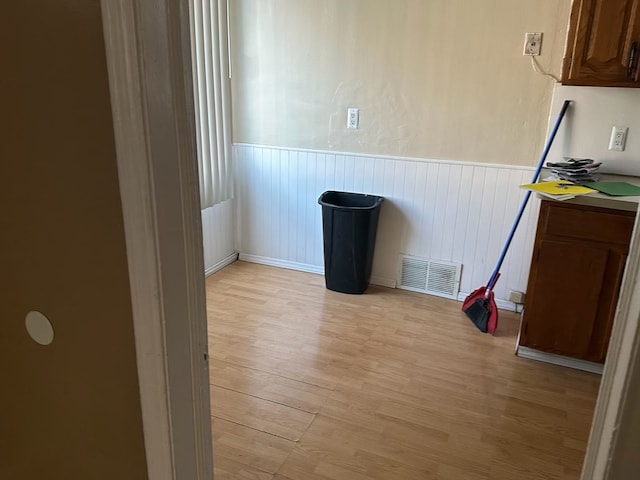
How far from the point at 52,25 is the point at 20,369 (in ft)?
2.69

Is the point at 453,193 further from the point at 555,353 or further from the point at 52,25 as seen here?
the point at 52,25

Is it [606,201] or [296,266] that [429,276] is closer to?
[296,266]

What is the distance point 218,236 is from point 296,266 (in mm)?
617

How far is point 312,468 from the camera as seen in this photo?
1.95 m

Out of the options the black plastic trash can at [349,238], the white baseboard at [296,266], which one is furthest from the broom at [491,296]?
the black plastic trash can at [349,238]

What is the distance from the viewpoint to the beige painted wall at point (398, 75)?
2.97 m

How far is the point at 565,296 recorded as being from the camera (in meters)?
2.52

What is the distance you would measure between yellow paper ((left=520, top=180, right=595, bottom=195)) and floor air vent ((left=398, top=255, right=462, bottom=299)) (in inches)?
37.7

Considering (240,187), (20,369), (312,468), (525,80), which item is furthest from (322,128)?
(20,369)

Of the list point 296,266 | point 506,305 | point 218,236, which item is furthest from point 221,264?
point 506,305

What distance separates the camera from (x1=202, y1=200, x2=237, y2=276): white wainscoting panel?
12.2ft

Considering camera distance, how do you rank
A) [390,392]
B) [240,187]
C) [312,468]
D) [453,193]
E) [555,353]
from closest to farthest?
[312,468] < [390,392] < [555,353] < [453,193] < [240,187]

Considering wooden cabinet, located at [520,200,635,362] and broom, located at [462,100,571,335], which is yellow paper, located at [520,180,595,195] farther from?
broom, located at [462,100,571,335]

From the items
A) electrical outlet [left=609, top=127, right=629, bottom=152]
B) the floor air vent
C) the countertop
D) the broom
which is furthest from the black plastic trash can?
electrical outlet [left=609, top=127, right=629, bottom=152]
